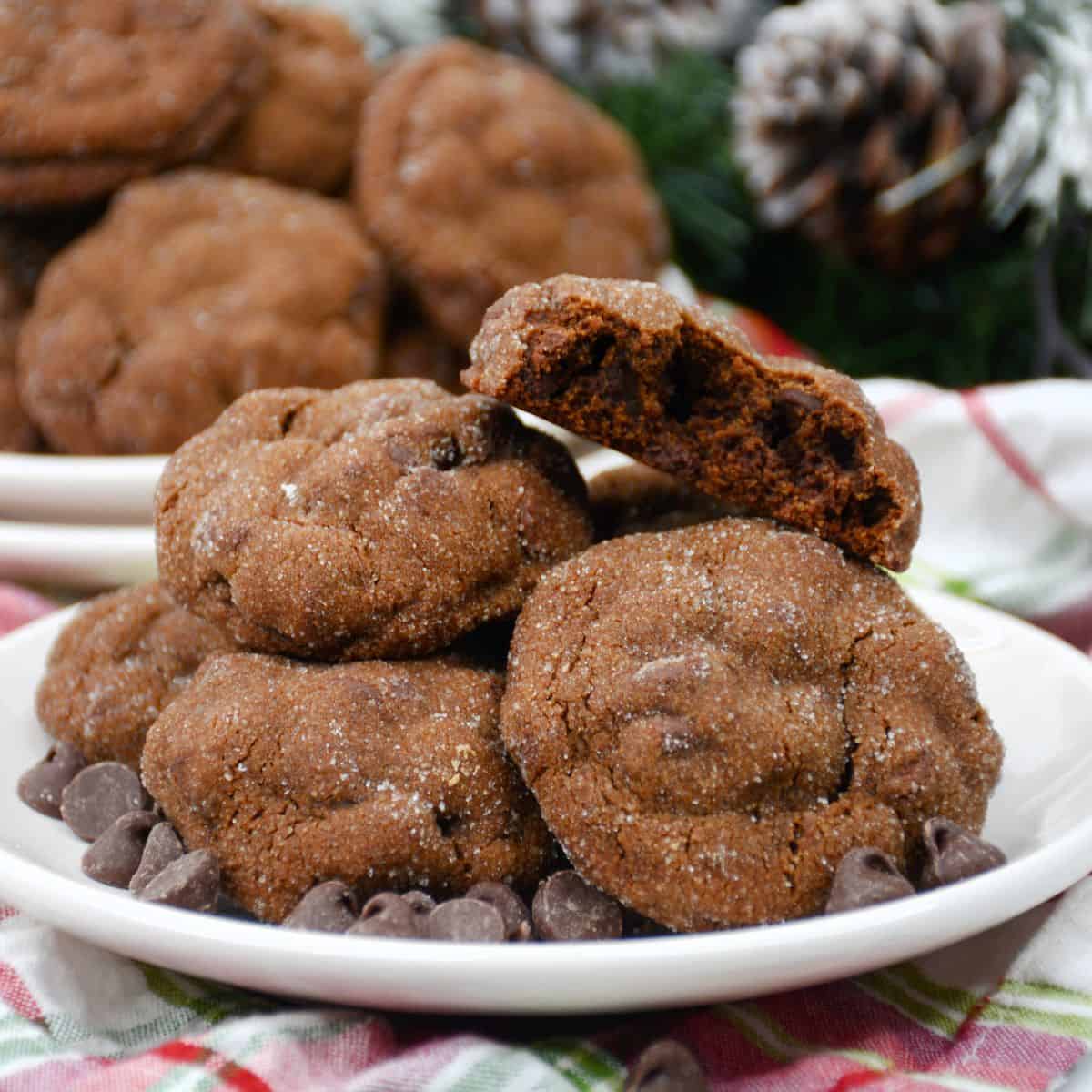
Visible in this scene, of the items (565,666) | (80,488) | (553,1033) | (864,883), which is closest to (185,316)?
(80,488)

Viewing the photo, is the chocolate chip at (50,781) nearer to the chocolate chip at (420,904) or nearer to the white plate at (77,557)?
the chocolate chip at (420,904)

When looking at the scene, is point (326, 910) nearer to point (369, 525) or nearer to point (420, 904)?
point (420, 904)

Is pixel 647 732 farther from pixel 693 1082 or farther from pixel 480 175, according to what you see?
pixel 480 175

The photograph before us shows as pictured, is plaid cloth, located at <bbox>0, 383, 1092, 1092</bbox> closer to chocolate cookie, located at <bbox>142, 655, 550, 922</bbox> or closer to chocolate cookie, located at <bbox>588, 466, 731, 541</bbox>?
chocolate cookie, located at <bbox>142, 655, 550, 922</bbox>

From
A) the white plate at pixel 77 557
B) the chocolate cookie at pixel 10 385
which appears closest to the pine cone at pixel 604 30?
the chocolate cookie at pixel 10 385

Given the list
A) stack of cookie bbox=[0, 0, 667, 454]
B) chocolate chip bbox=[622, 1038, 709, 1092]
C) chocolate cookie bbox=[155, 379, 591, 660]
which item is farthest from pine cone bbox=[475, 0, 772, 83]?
chocolate chip bbox=[622, 1038, 709, 1092]

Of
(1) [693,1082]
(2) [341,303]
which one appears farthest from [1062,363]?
(1) [693,1082]
